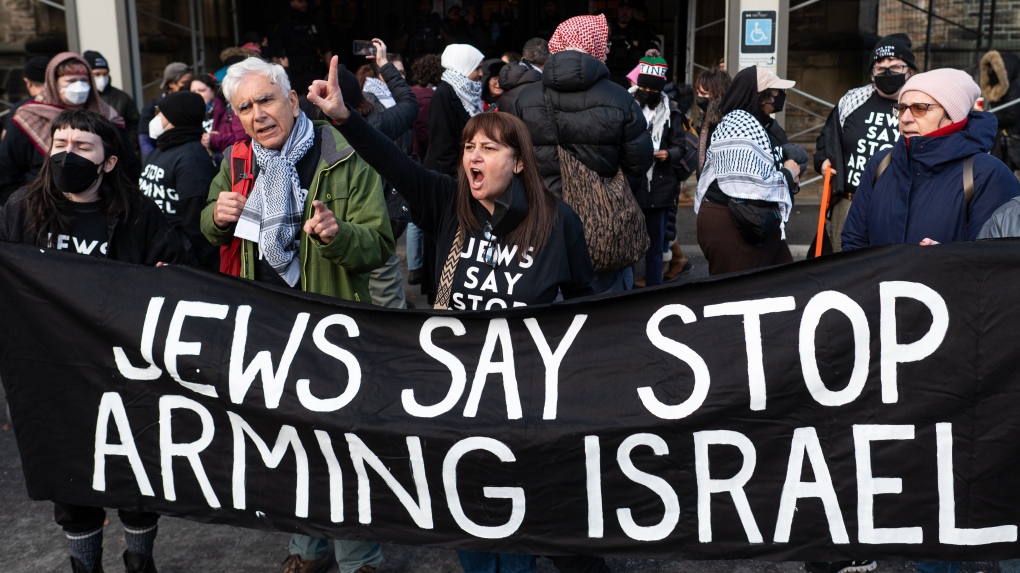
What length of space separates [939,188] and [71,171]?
3.01m

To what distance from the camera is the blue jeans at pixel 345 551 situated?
3863 millimetres

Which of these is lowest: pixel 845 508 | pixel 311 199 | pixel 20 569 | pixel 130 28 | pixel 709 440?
pixel 20 569

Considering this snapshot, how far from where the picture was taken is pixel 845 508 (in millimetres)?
3189

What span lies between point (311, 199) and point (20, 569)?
1867 mm

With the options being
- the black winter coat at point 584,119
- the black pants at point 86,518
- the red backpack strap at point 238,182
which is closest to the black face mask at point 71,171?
the red backpack strap at point 238,182

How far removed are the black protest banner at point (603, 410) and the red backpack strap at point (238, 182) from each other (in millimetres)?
406

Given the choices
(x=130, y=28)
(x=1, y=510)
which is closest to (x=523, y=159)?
(x=1, y=510)

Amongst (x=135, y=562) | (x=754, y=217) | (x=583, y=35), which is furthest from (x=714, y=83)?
(x=135, y=562)

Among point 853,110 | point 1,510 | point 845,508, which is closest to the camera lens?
point 845,508

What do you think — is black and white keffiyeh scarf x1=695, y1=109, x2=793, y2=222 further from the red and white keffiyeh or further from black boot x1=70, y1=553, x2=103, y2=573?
black boot x1=70, y1=553, x2=103, y2=573

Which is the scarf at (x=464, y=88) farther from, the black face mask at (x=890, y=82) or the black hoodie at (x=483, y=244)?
the black hoodie at (x=483, y=244)

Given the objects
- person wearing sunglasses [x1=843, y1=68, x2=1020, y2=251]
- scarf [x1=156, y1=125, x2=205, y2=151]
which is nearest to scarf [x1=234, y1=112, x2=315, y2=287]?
scarf [x1=156, y1=125, x2=205, y2=151]

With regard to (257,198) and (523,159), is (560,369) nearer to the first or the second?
(523,159)

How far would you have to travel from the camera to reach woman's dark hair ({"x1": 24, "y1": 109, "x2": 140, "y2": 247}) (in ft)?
12.3
